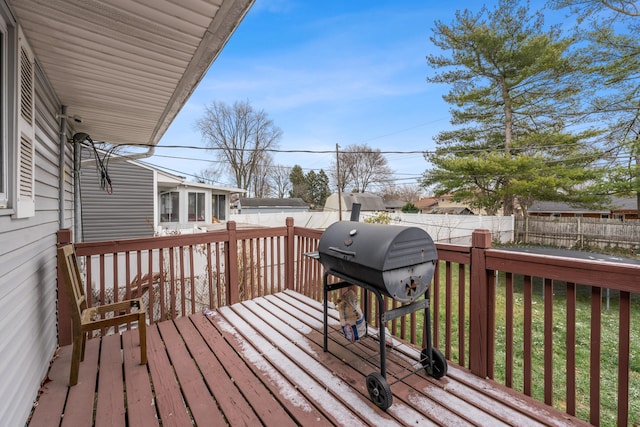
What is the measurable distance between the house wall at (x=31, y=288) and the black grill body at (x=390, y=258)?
1.87 metres

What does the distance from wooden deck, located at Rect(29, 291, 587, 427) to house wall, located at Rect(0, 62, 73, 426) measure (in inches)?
9.2

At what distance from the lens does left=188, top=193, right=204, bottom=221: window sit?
527 inches

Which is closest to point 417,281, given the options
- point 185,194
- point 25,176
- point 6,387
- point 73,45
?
point 6,387

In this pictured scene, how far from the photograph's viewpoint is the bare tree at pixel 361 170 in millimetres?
32344

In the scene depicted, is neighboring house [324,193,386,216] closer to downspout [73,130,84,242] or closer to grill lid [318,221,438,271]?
downspout [73,130,84,242]

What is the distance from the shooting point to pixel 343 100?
20.2 m

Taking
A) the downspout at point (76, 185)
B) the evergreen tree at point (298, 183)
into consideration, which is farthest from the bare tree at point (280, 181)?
the downspout at point (76, 185)

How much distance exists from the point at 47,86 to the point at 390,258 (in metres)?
3.42

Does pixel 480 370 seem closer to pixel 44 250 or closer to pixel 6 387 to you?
pixel 6 387

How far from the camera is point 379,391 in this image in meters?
1.77

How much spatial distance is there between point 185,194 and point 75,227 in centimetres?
865

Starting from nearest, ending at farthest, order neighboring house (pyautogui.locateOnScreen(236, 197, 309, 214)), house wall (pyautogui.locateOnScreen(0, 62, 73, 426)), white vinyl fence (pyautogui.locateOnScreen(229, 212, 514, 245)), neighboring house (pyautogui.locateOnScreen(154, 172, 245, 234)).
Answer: house wall (pyautogui.locateOnScreen(0, 62, 73, 426))
neighboring house (pyautogui.locateOnScreen(154, 172, 245, 234))
white vinyl fence (pyautogui.locateOnScreen(229, 212, 514, 245))
neighboring house (pyautogui.locateOnScreen(236, 197, 309, 214))

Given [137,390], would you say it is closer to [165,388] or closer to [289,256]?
[165,388]

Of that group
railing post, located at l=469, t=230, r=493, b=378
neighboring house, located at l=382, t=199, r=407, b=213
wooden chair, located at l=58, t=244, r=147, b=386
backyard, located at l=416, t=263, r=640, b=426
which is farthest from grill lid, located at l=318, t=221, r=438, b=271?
neighboring house, located at l=382, t=199, r=407, b=213
